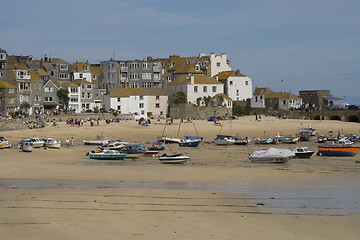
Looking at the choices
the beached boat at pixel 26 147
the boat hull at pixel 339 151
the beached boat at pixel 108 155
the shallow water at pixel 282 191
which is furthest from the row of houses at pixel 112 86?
the shallow water at pixel 282 191

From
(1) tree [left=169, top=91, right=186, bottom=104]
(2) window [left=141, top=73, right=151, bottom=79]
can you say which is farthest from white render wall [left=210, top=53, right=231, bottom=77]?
(1) tree [left=169, top=91, right=186, bottom=104]

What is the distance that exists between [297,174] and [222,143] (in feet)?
68.2

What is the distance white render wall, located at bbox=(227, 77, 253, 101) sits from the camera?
9809cm

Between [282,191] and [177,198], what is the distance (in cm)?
561

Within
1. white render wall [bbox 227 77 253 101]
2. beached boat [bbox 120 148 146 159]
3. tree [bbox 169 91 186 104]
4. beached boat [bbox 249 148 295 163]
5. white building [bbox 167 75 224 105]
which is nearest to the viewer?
beached boat [bbox 249 148 295 163]

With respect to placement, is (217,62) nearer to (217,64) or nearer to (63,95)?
(217,64)

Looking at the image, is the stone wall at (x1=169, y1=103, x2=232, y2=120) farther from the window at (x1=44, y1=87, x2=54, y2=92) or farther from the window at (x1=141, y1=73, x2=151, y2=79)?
the window at (x1=44, y1=87, x2=54, y2=92)

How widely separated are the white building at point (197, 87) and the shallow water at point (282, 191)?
5863 centimetres

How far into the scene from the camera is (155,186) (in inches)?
1105

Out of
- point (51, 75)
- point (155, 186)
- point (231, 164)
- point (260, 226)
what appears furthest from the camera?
point (51, 75)

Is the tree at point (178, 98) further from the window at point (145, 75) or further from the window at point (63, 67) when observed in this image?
the window at point (63, 67)

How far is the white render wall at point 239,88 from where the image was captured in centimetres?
9809

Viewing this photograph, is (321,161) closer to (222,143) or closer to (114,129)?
(222,143)

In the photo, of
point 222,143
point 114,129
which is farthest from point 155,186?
point 114,129
